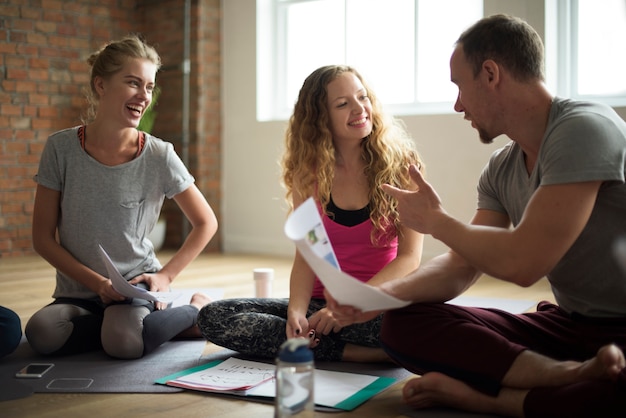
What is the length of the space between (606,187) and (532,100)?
252mm

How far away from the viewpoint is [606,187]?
5.15 ft

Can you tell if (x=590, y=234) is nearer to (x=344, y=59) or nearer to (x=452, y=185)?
(x=452, y=185)

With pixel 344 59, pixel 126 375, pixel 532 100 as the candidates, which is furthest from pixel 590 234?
pixel 344 59

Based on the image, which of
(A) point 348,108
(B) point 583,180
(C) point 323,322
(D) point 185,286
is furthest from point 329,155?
(D) point 185,286

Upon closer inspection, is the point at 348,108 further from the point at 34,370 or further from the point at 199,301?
the point at 34,370

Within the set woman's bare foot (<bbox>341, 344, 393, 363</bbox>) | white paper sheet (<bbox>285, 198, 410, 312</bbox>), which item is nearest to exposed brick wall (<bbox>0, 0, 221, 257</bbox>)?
woman's bare foot (<bbox>341, 344, 393, 363</bbox>)

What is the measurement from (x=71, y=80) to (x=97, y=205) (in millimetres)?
3320

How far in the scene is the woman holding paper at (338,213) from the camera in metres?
2.23

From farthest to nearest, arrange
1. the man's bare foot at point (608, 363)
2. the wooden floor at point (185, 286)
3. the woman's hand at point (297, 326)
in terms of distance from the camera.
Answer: the woman's hand at point (297, 326)
the wooden floor at point (185, 286)
the man's bare foot at point (608, 363)

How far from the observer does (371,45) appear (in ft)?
16.4

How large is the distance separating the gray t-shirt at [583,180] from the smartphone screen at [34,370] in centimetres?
139

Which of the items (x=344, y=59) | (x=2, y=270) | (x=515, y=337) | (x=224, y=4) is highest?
(x=224, y=4)

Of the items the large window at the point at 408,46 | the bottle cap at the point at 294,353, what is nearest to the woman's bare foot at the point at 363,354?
the bottle cap at the point at 294,353

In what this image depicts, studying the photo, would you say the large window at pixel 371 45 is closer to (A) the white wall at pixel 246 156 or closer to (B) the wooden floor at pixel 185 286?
(A) the white wall at pixel 246 156
